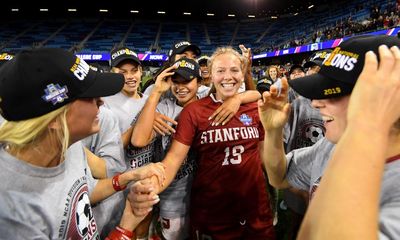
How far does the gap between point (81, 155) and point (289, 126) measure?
2.65m

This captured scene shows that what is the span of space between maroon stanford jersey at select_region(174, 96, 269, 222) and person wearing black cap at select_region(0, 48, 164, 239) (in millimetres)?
1241

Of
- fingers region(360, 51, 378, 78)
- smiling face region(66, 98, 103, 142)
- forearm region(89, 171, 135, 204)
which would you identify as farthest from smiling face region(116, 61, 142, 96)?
fingers region(360, 51, 378, 78)

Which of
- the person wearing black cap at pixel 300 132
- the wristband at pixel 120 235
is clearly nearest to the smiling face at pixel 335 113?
the wristband at pixel 120 235

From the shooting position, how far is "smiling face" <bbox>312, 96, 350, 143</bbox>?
4.40 ft

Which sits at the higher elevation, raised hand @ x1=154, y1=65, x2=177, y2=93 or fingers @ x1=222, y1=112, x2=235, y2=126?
raised hand @ x1=154, y1=65, x2=177, y2=93

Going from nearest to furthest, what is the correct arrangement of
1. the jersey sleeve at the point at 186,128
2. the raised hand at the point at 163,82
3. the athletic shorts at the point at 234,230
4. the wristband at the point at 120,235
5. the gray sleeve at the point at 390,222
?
the gray sleeve at the point at 390,222 → the wristband at the point at 120,235 → the jersey sleeve at the point at 186,128 → the athletic shorts at the point at 234,230 → the raised hand at the point at 163,82

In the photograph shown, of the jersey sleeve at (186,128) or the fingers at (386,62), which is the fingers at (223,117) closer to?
the jersey sleeve at (186,128)

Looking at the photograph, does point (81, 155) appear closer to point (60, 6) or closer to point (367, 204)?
point (367, 204)

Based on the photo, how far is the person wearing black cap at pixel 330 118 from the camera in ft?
3.14

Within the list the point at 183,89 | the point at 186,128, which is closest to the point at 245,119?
the point at 186,128

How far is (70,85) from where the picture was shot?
58.7 inches

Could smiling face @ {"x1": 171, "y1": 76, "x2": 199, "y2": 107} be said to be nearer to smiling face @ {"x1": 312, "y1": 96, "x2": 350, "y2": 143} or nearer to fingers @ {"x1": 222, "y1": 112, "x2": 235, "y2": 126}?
fingers @ {"x1": 222, "y1": 112, "x2": 235, "y2": 126}

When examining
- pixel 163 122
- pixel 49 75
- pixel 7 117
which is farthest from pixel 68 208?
pixel 163 122

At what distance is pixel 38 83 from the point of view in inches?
54.7
